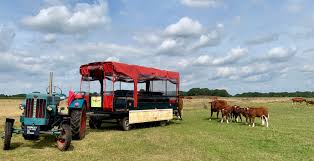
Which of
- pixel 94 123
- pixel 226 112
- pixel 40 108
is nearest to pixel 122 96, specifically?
pixel 94 123

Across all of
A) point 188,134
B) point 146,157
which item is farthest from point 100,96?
point 146,157

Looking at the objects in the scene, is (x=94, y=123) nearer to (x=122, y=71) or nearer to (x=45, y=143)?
(x=122, y=71)

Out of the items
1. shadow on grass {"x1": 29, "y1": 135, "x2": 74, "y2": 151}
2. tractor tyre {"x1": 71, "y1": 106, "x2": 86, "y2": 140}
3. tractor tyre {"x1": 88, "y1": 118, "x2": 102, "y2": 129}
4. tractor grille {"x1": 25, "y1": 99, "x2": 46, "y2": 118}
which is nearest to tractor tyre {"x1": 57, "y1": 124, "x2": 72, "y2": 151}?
shadow on grass {"x1": 29, "y1": 135, "x2": 74, "y2": 151}

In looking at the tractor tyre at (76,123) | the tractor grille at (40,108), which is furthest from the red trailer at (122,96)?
the tractor grille at (40,108)

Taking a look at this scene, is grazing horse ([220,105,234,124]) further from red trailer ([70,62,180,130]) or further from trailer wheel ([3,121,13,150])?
trailer wheel ([3,121,13,150])

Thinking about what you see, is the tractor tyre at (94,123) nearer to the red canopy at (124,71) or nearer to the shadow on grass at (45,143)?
→ the red canopy at (124,71)

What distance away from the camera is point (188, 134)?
15672mm

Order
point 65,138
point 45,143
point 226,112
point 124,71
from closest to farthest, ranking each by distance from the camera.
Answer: point 65,138
point 45,143
point 124,71
point 226,112

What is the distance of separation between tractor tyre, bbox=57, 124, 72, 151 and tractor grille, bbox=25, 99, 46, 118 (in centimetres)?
89

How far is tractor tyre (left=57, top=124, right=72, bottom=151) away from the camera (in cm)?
1084

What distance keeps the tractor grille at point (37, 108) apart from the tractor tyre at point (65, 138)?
891 millimetres

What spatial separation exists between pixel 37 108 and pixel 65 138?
A: 146 centimetres

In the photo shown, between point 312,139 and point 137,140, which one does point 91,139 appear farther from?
point 312,139

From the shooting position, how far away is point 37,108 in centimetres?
1142
